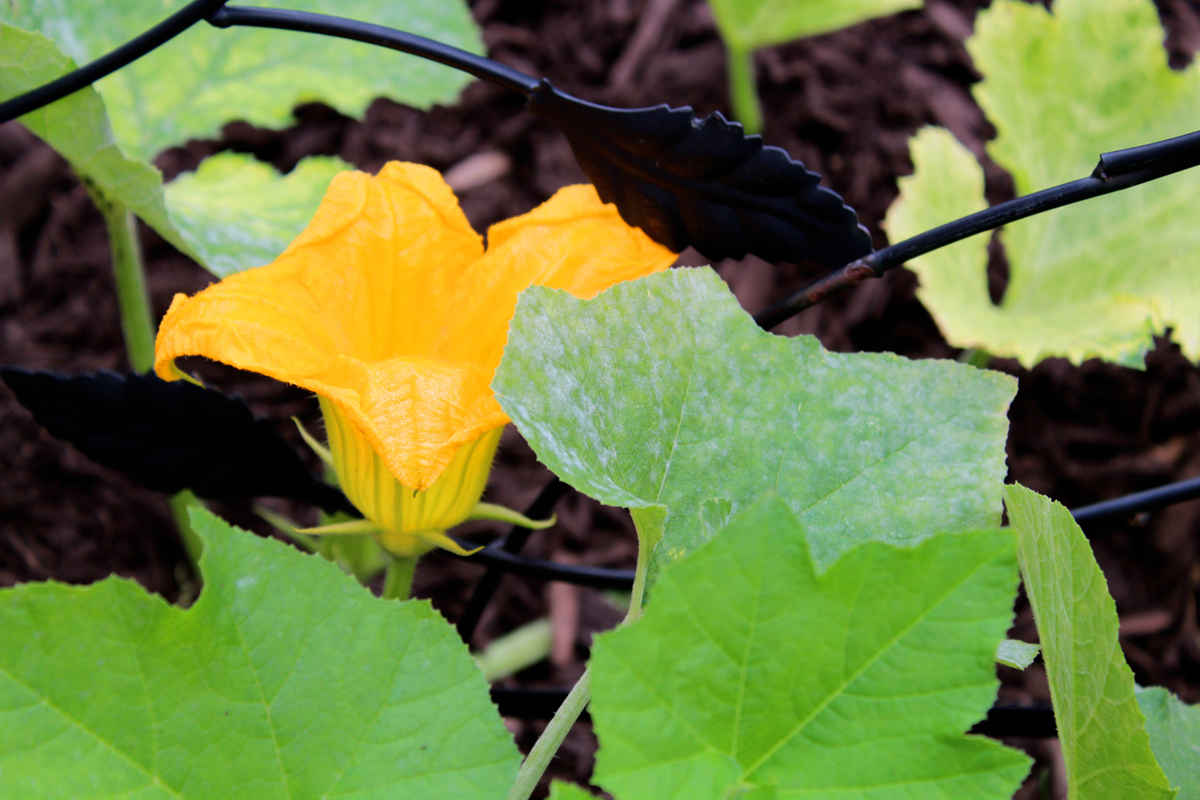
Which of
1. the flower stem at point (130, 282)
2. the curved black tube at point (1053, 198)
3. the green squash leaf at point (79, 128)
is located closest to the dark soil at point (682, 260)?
the flower stem at point (130, 282)

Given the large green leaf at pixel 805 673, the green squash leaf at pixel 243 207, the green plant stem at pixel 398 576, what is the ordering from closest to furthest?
1. the large green leaf at pixel 805 673
2. the green plant stem at pixel 398 576
3. the green squash leaf at pixel 243 207

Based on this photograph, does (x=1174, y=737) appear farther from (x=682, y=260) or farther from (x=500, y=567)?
(x=682, y=260)

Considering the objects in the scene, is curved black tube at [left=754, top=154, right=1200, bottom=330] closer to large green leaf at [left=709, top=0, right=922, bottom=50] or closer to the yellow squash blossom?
the yellow squash blossom

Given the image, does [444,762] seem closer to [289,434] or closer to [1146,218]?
[289,434]

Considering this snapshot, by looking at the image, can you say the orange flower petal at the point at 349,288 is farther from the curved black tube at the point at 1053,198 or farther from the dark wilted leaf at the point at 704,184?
the curved black tube at the point at 1053,198

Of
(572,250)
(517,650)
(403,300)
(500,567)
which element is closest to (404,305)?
(403,300)

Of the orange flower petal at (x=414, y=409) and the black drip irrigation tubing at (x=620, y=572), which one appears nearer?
the orange flower petal at (x=414, y=409)
